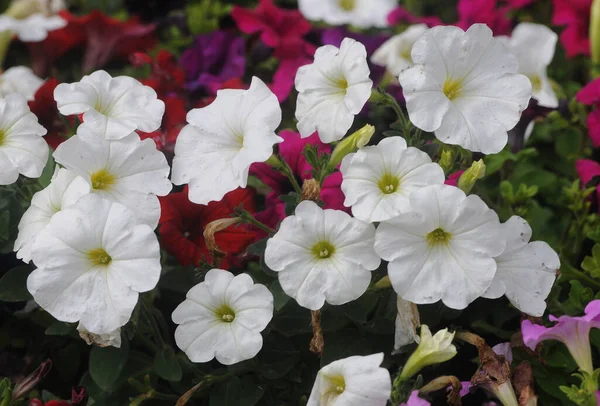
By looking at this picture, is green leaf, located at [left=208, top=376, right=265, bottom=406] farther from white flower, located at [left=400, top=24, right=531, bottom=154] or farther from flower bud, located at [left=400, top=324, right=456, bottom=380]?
white flower, located at [left=400, top=24, right=531, bottom=154]

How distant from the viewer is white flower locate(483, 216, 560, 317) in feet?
2.85

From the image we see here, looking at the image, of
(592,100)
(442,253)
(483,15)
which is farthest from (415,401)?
(483,15)

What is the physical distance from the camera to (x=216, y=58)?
1533 millimetres

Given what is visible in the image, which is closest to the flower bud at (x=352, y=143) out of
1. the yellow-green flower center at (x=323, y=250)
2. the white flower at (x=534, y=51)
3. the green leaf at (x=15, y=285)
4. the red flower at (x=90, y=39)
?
the yellow-green flower center at (x=323, y=250)

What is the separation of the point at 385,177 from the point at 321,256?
118 millimetres

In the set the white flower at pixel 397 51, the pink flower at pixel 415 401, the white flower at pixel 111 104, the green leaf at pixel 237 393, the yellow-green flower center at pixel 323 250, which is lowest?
the green leaf at pixel 237 393

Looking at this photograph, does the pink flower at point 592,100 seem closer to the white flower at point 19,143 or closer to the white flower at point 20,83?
the white flower at point 19,143

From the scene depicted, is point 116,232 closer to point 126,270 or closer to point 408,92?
point 126,270

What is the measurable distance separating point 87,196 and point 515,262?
0.51 meters

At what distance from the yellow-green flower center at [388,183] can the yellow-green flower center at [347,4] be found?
3.32ft

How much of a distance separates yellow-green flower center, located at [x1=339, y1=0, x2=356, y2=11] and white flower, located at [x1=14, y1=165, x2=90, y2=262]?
105 cm

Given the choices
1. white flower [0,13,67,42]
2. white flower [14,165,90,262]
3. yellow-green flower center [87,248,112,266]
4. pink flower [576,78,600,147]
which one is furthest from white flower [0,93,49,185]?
pink flower [576,78,600,147]

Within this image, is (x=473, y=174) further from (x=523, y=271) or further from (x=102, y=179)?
(x=102, y=179)

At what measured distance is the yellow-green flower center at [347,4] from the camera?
1.76 metres
